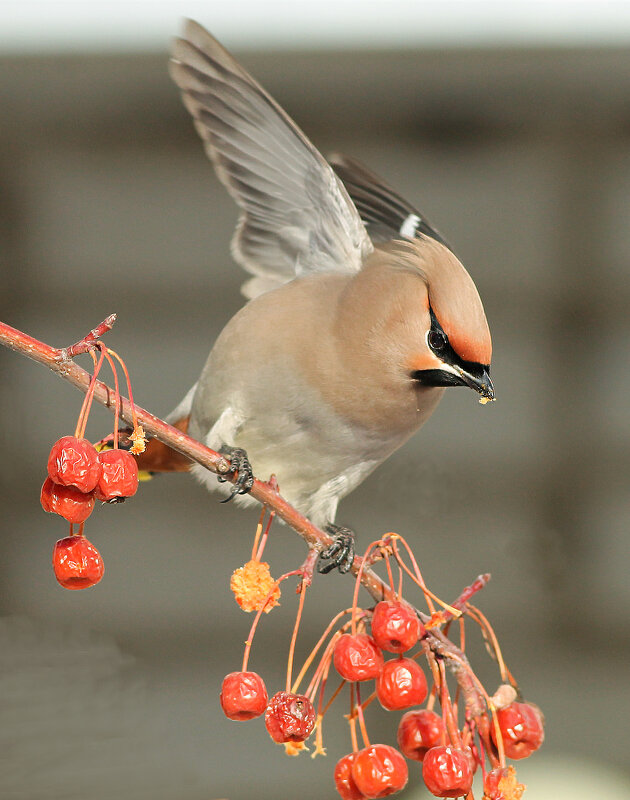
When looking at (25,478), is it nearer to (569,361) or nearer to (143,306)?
(143,306)

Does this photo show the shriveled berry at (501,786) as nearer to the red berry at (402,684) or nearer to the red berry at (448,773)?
the red berry at (448,773)

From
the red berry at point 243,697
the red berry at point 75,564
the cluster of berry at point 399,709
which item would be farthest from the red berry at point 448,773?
the red berry at point 75,564

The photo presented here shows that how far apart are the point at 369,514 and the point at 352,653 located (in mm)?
2578

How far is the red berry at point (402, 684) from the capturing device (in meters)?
1.26

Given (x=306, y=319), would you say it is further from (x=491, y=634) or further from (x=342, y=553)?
(x=491, y=634)

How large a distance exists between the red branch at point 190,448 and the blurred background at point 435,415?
2.32m

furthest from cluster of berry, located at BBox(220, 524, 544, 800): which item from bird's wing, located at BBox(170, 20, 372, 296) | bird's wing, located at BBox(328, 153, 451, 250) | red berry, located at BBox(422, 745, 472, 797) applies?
bird's wing, located at BBox(328, 153, 451, 250)

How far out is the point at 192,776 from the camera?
3285mm

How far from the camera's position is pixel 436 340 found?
1774 mm

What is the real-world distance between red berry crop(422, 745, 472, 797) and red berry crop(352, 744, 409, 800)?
0.23ft

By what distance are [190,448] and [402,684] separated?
41cm

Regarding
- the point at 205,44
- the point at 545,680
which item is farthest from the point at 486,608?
the point at 205,44

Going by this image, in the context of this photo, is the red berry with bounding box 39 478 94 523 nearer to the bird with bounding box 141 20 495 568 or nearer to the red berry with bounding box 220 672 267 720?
the red berry with bounding box 220 672 267 720

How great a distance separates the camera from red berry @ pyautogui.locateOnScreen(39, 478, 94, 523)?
114 centimetres
